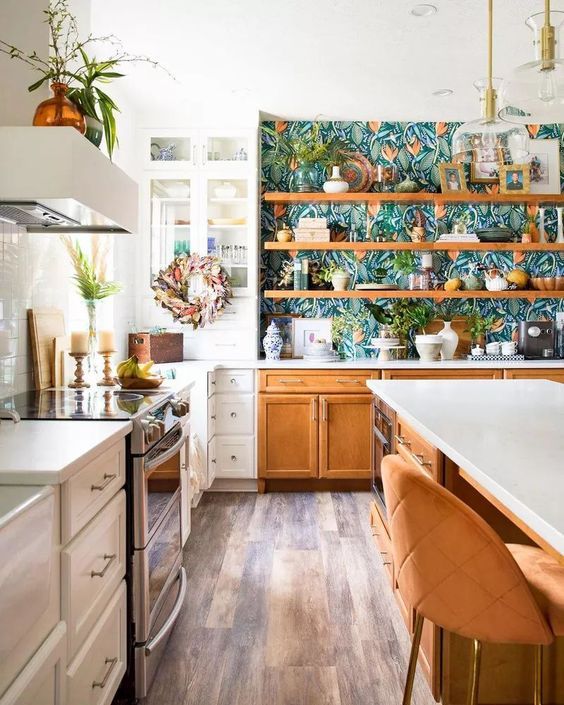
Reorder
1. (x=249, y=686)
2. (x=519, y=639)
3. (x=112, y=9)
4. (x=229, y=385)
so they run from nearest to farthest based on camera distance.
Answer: (x=519, y=639)
(x=249, y=686)
(x=112, y=9)
(x=229, y=385)

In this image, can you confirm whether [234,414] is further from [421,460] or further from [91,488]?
[91,488]

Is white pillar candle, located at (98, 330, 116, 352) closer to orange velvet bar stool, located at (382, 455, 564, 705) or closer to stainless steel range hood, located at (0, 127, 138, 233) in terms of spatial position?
stainless steel range hood, located at (0, 127, 138, 233)

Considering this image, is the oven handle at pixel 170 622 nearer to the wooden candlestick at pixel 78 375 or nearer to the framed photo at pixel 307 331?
the wooden candlestick at pixel 78 375

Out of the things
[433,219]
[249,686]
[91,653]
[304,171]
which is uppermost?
[304,171]

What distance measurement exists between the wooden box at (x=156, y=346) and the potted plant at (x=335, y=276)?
1.25 metres

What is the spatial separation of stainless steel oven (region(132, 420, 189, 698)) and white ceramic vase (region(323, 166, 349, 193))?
271 cm

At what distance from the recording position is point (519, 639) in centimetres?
125

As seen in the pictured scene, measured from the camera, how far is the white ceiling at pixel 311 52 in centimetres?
311

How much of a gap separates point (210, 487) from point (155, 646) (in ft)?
7.53

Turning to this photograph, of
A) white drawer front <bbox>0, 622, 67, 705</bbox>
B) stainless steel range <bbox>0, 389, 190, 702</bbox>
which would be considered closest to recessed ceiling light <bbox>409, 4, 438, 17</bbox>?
stainless steel range <bbox>0, 389, 190, 702</bbox>

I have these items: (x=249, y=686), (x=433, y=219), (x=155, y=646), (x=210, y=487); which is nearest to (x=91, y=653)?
(x=155, y=646)

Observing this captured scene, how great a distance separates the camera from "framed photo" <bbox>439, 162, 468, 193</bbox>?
480 centimetres

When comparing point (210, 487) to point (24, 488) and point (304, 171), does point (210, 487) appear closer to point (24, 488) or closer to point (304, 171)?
point (304, 171)

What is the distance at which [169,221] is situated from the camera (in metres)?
4.61
